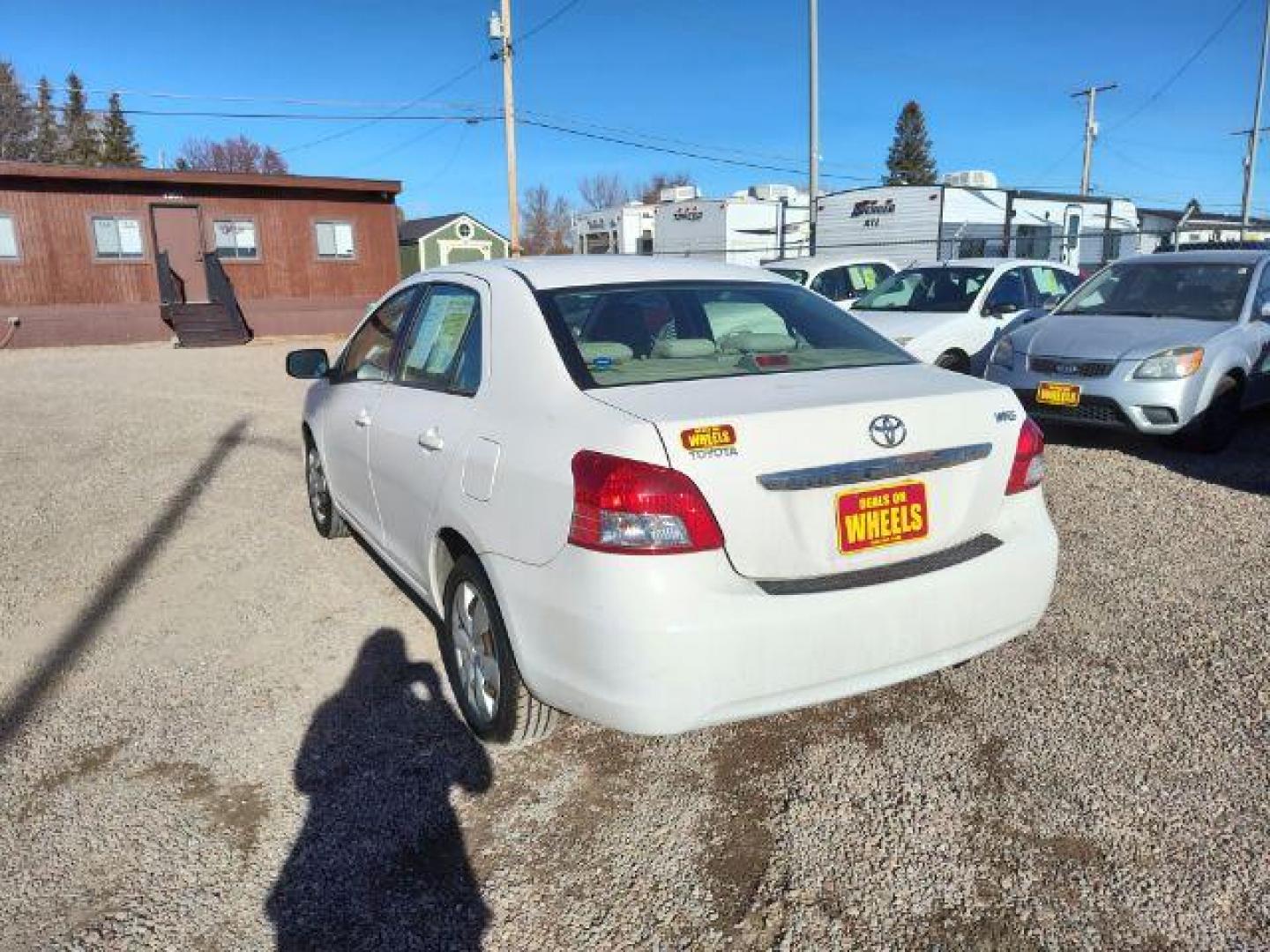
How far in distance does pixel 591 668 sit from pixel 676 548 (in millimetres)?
395

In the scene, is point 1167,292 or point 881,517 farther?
point 1167,292

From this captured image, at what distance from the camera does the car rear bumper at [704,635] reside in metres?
2.30

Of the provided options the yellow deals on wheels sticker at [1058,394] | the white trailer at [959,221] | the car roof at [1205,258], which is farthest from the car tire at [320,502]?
the white trailer at [959,221]

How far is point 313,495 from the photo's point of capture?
537cm

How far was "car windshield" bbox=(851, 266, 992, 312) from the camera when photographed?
9383mm

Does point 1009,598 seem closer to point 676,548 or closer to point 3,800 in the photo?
point 676,548

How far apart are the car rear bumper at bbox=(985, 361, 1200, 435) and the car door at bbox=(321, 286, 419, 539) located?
4467 millimetres

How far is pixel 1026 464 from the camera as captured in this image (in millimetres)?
2855

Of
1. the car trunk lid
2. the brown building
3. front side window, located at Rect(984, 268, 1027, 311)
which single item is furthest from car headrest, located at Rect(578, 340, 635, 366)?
the brown building

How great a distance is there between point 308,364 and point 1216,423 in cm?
647

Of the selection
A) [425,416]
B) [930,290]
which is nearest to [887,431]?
[425,416]

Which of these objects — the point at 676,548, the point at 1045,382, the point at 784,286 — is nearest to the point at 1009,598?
the point at 676,548

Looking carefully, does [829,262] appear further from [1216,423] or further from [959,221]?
[959,221]

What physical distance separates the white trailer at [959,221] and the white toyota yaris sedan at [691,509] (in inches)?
893
